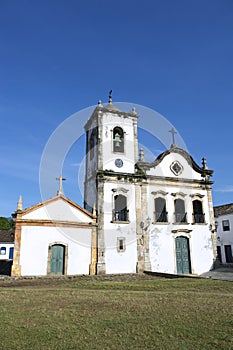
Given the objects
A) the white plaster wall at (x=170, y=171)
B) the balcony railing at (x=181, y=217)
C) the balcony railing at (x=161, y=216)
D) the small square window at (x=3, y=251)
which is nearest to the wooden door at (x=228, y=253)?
the white plaster wall at (x=170, y=171)

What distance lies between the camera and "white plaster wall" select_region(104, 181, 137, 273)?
61.2 ft

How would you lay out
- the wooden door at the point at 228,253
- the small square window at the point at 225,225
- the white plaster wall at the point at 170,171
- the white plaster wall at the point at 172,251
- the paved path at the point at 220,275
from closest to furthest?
the paved path at the point at 220,275 < the white plaster wall at the point at 172,251 < the white plaster wall at the point at 170,171 < the wooden door at the point at 228,253 < the small square window at the point at 225,225

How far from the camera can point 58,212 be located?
18266mm

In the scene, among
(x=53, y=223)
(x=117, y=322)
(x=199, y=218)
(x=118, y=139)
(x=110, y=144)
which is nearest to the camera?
(x=117, y=322)

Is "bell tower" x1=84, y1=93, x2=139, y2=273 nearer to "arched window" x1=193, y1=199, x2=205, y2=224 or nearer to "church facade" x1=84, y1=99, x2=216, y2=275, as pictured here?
"church facade" x1=84, y1=99, x2=216, y2=275

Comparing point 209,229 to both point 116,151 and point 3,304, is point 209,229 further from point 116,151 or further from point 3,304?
point 3,304

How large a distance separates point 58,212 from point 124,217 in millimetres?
4640

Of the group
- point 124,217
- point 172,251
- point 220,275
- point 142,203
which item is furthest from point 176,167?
point 220,275

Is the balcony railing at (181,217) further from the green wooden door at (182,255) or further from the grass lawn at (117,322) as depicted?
the grass lawn at (117,322)

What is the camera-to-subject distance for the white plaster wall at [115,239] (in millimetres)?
18641

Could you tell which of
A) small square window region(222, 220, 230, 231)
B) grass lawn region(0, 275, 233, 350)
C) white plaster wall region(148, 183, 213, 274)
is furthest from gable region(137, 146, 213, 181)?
grass lawn region(0, 275, 233, 350)

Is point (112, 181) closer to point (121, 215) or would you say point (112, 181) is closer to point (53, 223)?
point (121, 215)

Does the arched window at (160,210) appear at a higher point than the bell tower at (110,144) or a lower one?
lower

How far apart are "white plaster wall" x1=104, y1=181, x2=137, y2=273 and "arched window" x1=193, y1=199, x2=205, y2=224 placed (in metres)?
5.12
